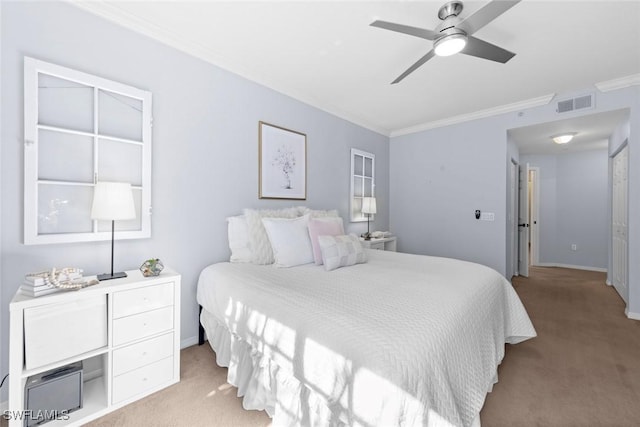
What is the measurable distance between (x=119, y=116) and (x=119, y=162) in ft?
1.09

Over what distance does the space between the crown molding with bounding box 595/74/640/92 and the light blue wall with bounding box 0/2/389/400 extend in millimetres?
3290

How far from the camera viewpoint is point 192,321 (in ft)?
7.77

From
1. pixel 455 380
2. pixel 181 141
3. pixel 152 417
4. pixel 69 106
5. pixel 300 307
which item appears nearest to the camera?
pixel 455 380

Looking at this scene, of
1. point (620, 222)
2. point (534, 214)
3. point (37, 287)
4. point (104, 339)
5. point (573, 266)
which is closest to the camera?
point (37, 287)

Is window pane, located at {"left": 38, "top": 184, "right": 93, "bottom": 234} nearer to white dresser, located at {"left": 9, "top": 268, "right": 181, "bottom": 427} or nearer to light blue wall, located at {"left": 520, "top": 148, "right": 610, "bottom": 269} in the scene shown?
white dresser, located at {"left": 9, "top": 268, "right": 181, "bottom": 427}

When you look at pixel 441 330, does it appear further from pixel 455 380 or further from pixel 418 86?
pixel 418 86

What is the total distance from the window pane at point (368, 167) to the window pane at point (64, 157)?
3408 mm

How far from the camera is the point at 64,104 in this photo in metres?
1.76

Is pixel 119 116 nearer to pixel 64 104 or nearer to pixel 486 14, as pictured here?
pixel 64 104

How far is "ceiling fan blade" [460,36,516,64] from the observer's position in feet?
6.05

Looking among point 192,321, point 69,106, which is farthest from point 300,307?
point 69,106

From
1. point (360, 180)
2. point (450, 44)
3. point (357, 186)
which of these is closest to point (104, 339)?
point (450, 44)

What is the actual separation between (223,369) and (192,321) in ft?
1.87

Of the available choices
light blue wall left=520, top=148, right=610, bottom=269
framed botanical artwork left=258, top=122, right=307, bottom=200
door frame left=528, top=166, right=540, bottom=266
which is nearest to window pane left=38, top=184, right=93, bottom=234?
framed botanical artwork left=258, top=122, right=307, bottom=200
